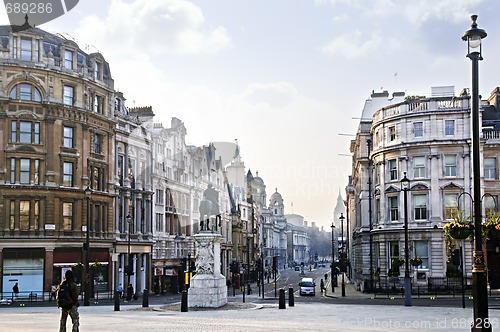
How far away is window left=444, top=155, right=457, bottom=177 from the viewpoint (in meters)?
61.4

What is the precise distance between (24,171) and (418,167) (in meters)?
33.5

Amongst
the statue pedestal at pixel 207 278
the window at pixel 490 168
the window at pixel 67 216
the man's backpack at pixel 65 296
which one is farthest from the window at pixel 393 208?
the man's backpack at pixel 65 296

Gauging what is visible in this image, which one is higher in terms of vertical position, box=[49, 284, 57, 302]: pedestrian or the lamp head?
the lamp head

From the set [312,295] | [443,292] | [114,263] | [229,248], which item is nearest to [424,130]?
[443,292]

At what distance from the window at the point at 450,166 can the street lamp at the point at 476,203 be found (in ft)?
153

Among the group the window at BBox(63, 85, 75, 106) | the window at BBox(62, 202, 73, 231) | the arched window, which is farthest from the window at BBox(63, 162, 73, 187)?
the arched window

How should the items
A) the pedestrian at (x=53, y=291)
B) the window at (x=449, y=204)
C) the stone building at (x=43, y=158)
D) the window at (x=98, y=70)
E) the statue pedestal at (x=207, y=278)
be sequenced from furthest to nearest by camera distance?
1. the window at (x=98, y=70)
2. the window at (x=449, y=204)
3. the stone building at (x=43, y=158)
4. the pedestrian at (x=53, y=291)
5. the statue pedestal at (x=207, y=278)

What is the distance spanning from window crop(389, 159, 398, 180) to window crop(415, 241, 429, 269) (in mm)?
6319

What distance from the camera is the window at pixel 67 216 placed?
5903cm

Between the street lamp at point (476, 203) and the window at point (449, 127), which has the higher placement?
the window at point (449, 127)

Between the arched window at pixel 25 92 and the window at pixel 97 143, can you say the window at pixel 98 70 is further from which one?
the arched window at pixel 25 92

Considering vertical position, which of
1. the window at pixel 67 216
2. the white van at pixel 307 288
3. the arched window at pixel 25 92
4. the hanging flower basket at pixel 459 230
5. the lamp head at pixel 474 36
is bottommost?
the white van at pixel 307 288

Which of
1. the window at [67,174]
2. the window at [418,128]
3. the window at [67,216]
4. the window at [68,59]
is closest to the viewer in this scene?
the window at [67,216]

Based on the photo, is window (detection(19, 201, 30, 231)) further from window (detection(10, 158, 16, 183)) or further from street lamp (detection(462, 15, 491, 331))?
street lamp (detection(462, 15, 491, 331))
